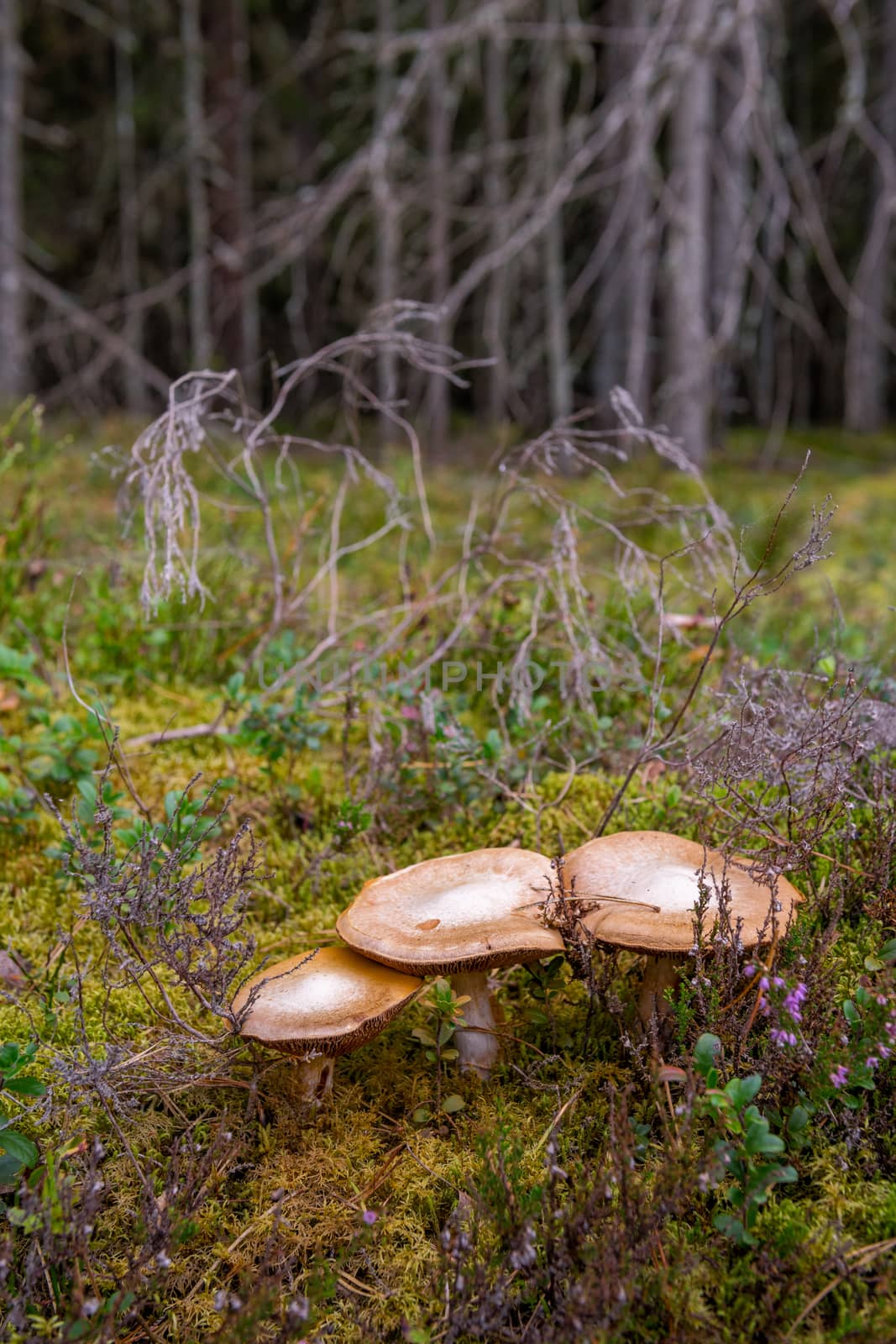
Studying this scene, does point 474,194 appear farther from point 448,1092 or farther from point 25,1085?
point 25,1085

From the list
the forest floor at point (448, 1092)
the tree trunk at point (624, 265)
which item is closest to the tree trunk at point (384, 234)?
the tree trunk at point (624, 265)

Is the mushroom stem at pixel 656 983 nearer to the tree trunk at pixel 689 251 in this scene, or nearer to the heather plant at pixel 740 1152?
the heather plant at pixel 740 1152

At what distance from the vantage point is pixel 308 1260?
1.83 metres

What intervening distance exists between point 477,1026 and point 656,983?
424 mm

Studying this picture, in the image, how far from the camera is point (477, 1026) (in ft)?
7.03

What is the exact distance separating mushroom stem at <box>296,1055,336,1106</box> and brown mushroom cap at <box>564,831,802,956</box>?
2.21ft

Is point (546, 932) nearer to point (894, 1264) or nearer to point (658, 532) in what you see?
point (894, 1264)

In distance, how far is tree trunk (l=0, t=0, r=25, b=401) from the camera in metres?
10.5

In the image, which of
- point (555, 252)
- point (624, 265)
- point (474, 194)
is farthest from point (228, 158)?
point (474, 194)

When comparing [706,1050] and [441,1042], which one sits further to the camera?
[441,1042]

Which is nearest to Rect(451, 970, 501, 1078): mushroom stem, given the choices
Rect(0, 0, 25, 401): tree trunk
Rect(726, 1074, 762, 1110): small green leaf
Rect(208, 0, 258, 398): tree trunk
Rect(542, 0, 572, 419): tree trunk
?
Rect(726, 1074, 762, 1110): small green leaf

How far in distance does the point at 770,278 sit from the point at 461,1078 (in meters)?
3.14

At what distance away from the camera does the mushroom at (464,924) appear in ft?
6.15

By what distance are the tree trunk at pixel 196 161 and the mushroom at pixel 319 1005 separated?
8132mm
